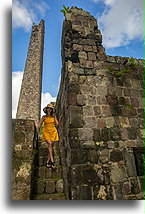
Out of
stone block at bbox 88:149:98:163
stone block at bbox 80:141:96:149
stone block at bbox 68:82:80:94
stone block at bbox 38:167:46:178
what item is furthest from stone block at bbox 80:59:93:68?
stone block at bbox 38:167:46:178

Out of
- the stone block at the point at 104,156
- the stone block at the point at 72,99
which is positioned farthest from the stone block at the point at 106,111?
the stone block at the point at 104,156

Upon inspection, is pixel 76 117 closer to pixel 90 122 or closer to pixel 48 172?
pixel 90 122

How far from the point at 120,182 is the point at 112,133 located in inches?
30.6

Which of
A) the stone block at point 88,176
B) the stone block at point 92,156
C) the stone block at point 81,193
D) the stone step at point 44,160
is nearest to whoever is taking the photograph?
the stone block at point 81,193

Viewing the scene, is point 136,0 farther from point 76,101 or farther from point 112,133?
point 112,133

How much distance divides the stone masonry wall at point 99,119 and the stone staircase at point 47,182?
0.84ft

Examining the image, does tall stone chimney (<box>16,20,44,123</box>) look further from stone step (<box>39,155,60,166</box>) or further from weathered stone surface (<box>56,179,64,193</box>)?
weathered stone surface (<box>56,179,64,193</box>)

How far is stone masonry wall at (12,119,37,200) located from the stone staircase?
0.23m

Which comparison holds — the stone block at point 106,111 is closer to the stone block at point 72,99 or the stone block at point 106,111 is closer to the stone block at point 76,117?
the stone block at point 76,117

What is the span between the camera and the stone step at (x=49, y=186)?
2965mm

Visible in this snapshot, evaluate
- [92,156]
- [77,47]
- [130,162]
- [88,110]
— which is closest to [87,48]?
[77,47]

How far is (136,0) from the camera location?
3.06 m

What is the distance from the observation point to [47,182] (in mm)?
3074

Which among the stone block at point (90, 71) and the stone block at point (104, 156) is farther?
the stone block at point (90, 71)
